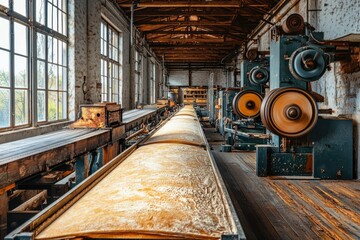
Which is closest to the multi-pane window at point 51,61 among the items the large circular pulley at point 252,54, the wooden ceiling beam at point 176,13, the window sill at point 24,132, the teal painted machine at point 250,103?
the window sill at point 24,132

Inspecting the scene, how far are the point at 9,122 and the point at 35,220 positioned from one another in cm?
293

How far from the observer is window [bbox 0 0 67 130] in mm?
3857

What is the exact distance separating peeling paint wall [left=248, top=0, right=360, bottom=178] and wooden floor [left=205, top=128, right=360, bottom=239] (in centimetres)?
102

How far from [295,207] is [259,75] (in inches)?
166

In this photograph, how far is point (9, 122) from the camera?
3.91 meters

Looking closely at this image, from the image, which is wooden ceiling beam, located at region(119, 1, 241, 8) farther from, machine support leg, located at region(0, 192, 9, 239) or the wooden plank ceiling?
machine support leg, located at region(0, 192, 9, 239)

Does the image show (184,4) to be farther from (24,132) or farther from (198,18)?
(24,132)

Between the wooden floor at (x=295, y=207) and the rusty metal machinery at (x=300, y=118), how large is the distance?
27 cm

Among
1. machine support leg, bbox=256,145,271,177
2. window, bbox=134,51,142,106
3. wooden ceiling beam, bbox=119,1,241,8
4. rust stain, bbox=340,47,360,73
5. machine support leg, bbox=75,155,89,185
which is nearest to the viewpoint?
machine support leg, bbox=75,155,89,185

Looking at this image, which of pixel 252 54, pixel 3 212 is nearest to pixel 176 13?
pixel 252 54

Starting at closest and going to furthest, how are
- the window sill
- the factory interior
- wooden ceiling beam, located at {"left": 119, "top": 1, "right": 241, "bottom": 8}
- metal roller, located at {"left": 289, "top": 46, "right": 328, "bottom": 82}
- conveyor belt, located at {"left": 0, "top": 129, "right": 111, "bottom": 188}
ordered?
1. the factory interior
2. conveyor belt, located at {"left": 0, "top": 129, "right": 111, "bottom": 188}
3. the window sill
4. metal roller, located at {"left": 289, "top": 46, "right": 328, "bottom": 82}
5. wooden ceiling beam, located at {"left": 119, "top": 1, "right": 241, "bottom": 8}

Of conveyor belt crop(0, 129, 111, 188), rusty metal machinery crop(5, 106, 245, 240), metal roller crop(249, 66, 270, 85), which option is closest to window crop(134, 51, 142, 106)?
metal roller crop(249, 66, 270, 85)

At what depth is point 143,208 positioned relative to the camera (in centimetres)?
157

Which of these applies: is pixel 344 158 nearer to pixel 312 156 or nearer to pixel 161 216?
pixel 312 156
